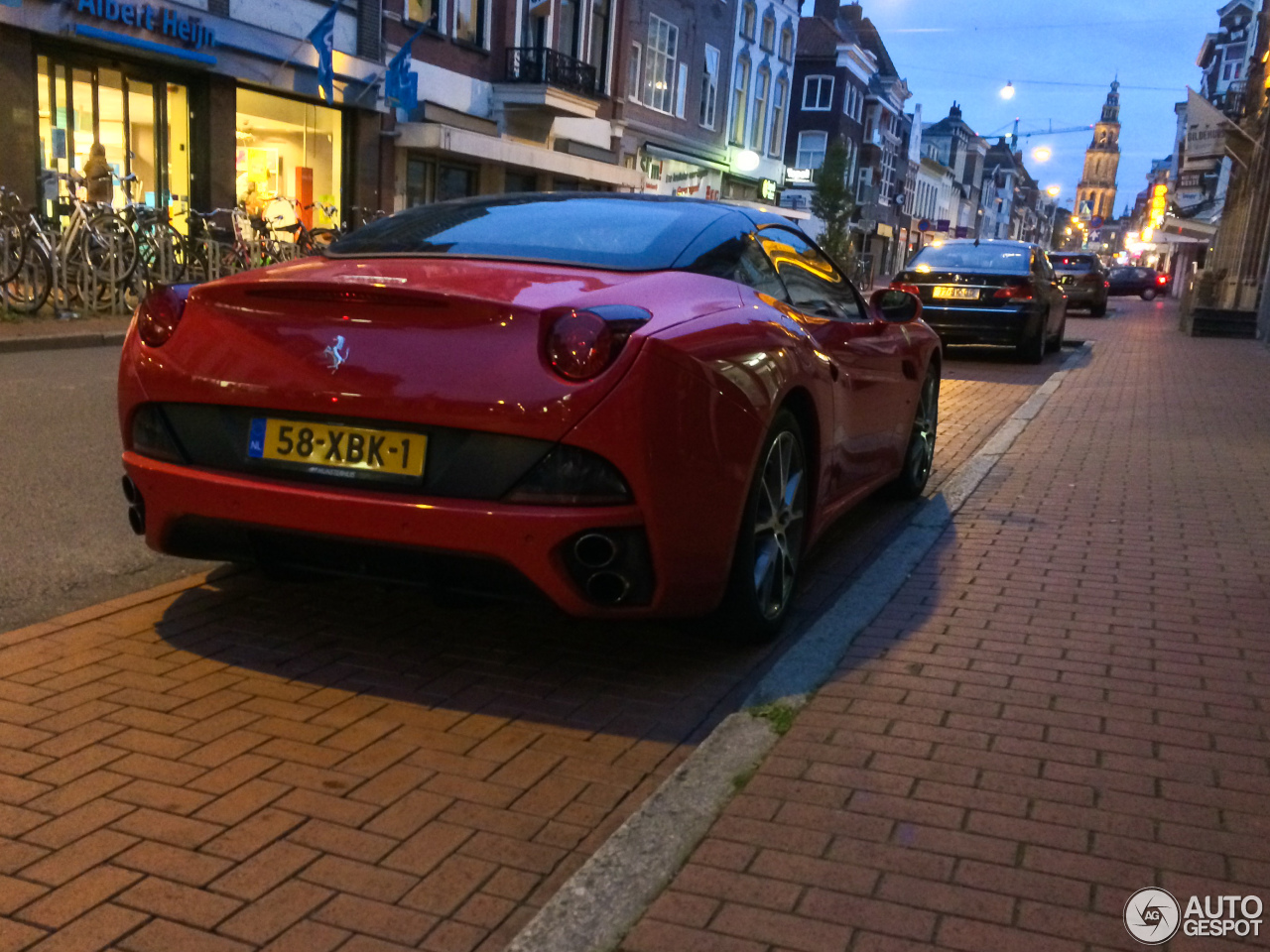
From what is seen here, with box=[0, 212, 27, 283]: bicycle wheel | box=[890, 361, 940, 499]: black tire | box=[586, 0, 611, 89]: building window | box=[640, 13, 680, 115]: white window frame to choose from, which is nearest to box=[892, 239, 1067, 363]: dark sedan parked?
box=[890, 361, 940, 499]: black tire

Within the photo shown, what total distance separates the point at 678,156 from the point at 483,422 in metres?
34.7

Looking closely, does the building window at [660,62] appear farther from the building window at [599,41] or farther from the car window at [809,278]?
the car window at [809,278]

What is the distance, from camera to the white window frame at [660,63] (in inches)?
1347

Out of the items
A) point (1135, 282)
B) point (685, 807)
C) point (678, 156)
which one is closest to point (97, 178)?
point (685, 807)

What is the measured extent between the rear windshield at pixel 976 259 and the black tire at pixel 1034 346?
0.78 metres

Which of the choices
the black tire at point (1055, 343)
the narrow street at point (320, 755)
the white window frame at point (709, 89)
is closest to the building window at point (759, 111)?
the white window frame at point (709, 89)

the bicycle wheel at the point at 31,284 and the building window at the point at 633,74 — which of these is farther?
the building window at the point at 633,74

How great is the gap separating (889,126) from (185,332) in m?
69.8

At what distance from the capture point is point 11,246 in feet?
Result: 40.3

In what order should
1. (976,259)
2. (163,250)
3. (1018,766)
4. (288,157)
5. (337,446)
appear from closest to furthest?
(1018,766) → (337,446) → (163,250) → (976,259) → (288,157)

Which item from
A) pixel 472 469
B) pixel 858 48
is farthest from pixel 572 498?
pixel 858 48

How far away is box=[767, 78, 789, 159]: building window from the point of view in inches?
1786

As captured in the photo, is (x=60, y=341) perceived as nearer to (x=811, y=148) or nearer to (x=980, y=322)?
(x=980, y=322)
